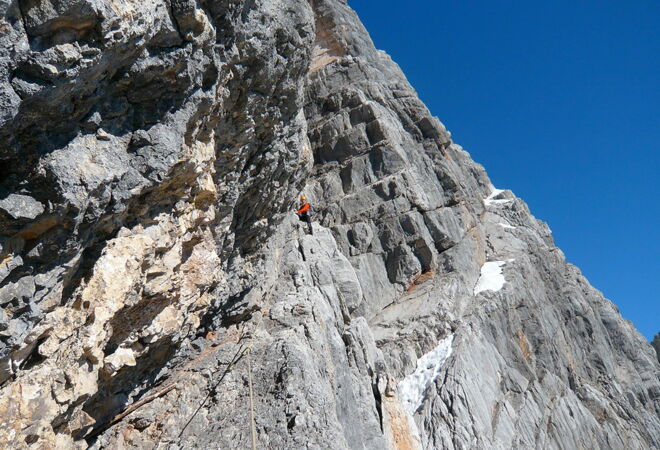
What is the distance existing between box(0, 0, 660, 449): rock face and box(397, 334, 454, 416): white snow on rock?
0.10 meters

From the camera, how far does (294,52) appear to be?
1322 cm

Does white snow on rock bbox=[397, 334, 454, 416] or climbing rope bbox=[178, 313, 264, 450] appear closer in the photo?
climbing rope bbox=[178, 313, 264, 450]

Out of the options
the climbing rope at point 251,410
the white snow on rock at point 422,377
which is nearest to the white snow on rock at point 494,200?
the white snow on rock at point 422,377

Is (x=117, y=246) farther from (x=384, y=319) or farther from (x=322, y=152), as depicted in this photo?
(x=322, y=152)

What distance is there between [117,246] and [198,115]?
126 inches

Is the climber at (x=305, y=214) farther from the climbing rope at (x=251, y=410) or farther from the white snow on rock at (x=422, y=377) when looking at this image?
the climbing rope at (x=251, y=410)

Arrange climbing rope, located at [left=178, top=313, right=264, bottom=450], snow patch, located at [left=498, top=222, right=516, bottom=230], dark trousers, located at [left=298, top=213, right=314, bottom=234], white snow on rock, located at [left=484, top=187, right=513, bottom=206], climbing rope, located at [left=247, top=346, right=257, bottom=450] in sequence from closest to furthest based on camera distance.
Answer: climbing rope, located at [left=247, top=346, right=257, bottom=450] < climbing rope, located at [left=178, top=313, right=264, bottom=450] < dark trousers, located at [left=298, top=213, right=314, bottom=234] < snow patch, located at [left=498, top=222, right=516, bottom=230] < white snow on rock, located at [left=484, top=187, right=513, bottom=206]

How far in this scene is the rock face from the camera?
7.38 meters

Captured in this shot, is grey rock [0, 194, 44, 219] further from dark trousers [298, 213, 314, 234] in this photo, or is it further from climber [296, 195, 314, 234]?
dark trousers [298, 213, 314, 234]

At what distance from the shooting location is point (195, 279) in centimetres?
1244

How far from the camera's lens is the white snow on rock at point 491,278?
1194 inches

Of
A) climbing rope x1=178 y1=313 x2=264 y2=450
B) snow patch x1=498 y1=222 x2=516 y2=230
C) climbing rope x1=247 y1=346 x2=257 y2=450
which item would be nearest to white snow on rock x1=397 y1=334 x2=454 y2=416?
climbing rope x1=178 y1=313 x2=264 y2=450

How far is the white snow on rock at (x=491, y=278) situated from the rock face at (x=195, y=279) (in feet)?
7.11

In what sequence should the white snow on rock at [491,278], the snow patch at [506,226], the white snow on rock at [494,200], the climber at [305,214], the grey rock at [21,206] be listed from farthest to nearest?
the white snow on rock at [494,200] → the snow patch at [506,226] → the white snow on rock at [491,278] → the climber at [305,214] → the grey rock at [21,206]
